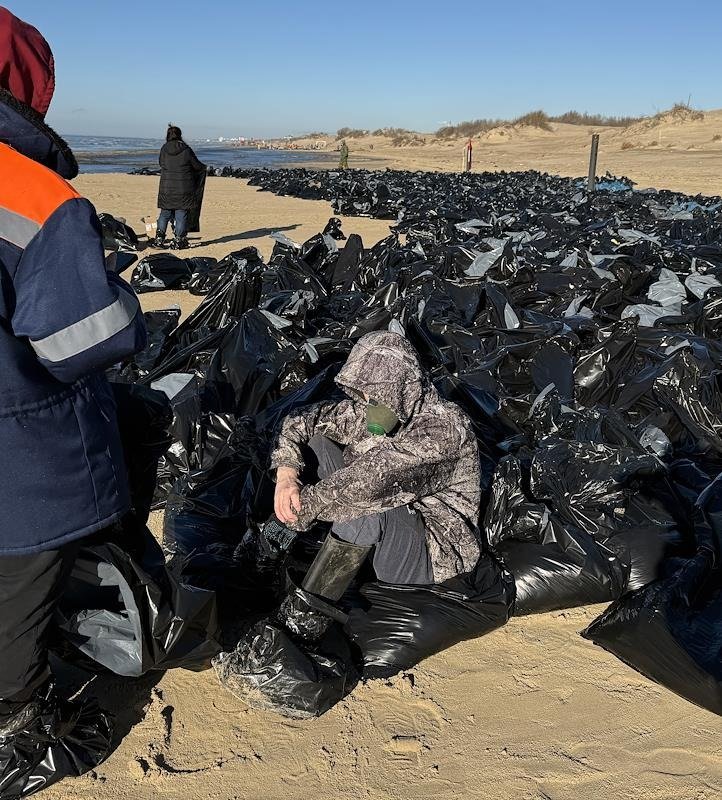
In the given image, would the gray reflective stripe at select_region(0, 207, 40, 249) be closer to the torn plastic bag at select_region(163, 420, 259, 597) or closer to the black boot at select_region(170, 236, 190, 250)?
the torn plastic bag at select_region(163, 420, 259, 597)

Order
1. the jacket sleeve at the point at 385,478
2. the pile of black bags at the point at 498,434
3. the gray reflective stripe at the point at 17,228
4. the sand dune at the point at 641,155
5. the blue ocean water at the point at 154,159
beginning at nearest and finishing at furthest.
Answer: the gray reflective stripe at the point at 17,228, the jacket sleeve at the point at 385,478, the pile of black bags at the point at 498,434, the sand dune at the point at 641,155, the blue ocean water at the point at 154,159

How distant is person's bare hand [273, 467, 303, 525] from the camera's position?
2008mm

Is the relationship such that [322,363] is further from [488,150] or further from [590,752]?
[488,150]

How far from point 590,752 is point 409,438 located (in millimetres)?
914

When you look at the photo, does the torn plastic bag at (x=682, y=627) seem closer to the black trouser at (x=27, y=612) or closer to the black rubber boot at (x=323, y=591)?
the black rubber boot at (x=323, y=591)

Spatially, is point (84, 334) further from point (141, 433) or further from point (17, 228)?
point (141, 433)

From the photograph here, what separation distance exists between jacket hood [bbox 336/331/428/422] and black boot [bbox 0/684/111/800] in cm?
106

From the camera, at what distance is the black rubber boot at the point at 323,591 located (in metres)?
1.92

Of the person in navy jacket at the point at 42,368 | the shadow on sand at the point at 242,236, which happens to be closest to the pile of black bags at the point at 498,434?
the person in navy jacket at the point at 42,368

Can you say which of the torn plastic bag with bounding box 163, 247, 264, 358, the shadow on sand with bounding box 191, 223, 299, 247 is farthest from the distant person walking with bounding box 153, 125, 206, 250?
the torn plastic bag with bounding box 163, 247, 264, 358

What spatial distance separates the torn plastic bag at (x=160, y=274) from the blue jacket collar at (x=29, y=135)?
465cm

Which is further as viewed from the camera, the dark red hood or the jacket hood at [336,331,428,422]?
the jacket hood at [336,331,428,422]

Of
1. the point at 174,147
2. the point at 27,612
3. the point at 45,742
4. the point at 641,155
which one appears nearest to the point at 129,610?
the point at 27,612

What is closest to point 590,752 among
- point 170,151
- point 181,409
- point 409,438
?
point 409,438
